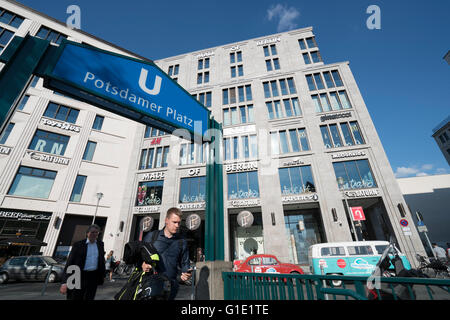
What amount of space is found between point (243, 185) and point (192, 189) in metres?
5.46

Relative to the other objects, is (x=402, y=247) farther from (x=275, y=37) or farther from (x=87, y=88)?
(x=275, y=37)

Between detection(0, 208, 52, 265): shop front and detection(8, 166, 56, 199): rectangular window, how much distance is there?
5.31ft

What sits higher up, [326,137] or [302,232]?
[326,137]

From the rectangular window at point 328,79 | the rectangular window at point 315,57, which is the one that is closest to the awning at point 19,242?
the rectangular window at point 328,79

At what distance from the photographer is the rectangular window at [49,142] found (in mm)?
19555

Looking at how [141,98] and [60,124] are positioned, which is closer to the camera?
[141,98]

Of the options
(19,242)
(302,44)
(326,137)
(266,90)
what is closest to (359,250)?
(326,137)

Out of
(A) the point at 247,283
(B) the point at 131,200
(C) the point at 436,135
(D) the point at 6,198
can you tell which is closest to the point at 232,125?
(B) the point at 131,200

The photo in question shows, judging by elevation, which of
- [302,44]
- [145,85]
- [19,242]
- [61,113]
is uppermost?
[302,44]

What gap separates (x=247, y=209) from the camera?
64.8ft

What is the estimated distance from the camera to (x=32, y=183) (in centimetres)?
1841

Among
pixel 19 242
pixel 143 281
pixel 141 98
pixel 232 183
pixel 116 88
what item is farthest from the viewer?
pixel 232 183

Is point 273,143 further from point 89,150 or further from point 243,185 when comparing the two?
point 89,150

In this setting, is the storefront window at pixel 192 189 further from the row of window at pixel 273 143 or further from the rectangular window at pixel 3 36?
the rectangular window at pixel 3 36
